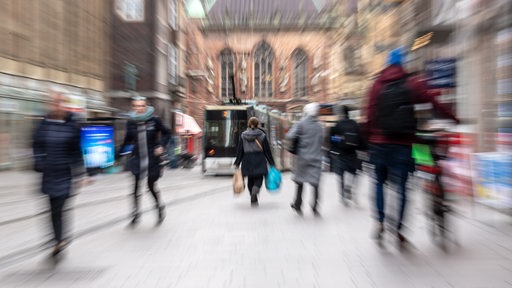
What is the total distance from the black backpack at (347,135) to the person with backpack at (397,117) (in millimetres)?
3481

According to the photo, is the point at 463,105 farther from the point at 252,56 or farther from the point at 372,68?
the point at 252,56

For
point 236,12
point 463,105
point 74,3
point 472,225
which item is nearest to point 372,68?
point 236,12

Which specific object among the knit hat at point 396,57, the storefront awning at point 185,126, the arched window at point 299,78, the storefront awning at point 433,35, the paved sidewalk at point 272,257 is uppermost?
the arched window at point 299,78

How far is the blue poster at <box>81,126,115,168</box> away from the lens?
1595 centimetres

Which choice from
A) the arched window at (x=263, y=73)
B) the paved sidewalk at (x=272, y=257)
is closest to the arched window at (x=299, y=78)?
A: the arched window at (x=263, y=73)

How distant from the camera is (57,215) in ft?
16.8

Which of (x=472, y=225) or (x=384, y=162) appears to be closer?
(x=384, y=162)

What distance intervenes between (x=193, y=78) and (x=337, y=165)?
115 ft

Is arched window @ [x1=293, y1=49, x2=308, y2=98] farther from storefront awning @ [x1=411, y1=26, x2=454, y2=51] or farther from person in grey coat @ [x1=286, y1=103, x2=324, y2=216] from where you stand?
person in grey coat @ [x1=286, y1=103, x2=324, y2=216]

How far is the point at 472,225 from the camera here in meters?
6.98

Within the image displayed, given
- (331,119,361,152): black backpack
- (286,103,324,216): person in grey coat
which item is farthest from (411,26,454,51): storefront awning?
(286,103,324,216): person in grey coat

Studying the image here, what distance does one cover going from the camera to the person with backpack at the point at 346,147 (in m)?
8.94

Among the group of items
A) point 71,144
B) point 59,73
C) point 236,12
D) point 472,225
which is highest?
point 236,12

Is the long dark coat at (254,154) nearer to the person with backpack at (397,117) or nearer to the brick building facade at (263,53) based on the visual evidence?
the person with backpack at (397,117)
